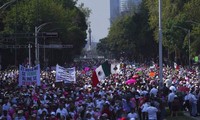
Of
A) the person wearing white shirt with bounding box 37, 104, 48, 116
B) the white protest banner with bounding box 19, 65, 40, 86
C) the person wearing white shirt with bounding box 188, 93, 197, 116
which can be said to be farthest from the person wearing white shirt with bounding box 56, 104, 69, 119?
the white protest banner with bounding box 19, 65, 40, 86

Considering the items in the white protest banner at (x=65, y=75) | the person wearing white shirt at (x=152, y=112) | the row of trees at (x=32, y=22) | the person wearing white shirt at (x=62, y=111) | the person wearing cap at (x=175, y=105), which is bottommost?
the person wearing cap at (x=175, y=105)

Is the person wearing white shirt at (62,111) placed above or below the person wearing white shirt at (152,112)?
above

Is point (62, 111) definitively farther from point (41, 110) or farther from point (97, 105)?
point (97, 105)

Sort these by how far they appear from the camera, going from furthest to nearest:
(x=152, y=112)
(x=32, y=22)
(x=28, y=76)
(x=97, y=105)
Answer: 1. (x=32, y=22)
2. (x=28, y=76)
3. (x=97, y=105)
4. (x=152, y=112)

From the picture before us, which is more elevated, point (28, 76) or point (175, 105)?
point (28, 76)

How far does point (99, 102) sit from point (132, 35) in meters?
97.9

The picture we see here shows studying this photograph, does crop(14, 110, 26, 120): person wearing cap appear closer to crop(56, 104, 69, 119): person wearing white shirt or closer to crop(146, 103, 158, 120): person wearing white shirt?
crop(56, 104, 69, 119): person wearing white shirt

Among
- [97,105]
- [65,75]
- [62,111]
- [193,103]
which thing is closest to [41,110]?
[62,111]

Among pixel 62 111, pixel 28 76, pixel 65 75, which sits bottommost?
pixel 62 111

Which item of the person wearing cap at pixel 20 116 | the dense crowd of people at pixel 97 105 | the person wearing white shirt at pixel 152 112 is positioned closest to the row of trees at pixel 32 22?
the dense crowd of people at pixel 97 105

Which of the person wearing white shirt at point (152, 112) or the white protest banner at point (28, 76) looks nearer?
the person wearing white shirt at point (152, 112)

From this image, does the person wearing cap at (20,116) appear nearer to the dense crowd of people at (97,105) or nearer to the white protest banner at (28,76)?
the dense crowd of people at (97,105)

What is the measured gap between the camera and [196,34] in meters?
66.8

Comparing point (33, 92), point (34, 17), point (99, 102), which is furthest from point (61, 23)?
point (99, 102)
